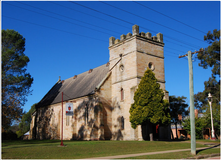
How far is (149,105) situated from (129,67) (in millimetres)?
6741

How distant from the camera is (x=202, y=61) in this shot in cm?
4662

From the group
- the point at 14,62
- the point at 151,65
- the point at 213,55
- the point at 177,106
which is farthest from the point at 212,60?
the point at 14,62

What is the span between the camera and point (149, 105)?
23.4 metres

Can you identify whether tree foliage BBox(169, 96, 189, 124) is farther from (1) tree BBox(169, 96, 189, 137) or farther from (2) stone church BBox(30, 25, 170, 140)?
(2) stone church BBox(30, 25, 170, 140)

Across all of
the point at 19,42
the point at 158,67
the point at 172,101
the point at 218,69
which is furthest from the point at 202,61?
the point at 19,42

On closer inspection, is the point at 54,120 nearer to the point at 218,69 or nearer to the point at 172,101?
the point at 172,101

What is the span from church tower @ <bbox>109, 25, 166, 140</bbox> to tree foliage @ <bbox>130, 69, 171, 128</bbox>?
2.37 m

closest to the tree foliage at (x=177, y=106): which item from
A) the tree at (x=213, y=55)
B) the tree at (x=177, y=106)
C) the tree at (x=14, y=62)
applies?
the tree at (x=177, y=106)

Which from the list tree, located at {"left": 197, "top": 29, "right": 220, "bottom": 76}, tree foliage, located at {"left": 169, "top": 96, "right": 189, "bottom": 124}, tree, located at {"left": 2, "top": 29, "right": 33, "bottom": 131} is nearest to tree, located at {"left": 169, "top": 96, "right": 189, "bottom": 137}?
tree foliage, located at {"left": 169, "top": 96, "right": 189, "bottom": 124}

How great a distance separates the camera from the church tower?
27.6 m

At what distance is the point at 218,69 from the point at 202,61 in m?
3.51

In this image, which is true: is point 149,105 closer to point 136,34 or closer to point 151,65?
point 151,65

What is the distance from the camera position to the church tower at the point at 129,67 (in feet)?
90.5

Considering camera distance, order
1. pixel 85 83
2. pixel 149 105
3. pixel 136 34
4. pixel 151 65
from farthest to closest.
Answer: pixel 85 83 < pixel 151 65 < pixel 136 34 < pixel 149 105
